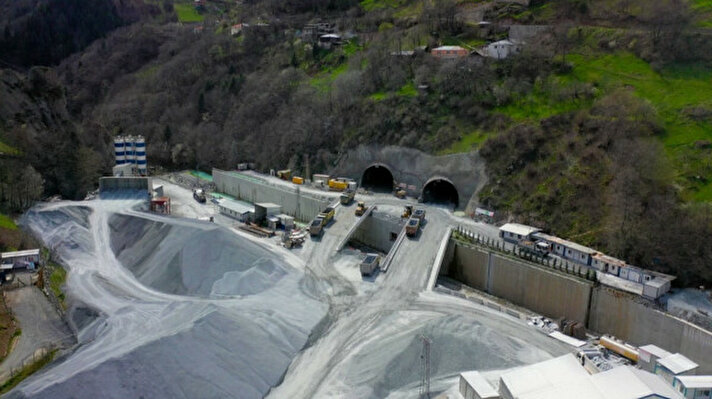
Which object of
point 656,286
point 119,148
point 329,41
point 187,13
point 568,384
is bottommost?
point 568,384

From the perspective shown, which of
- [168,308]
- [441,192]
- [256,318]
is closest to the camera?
[256,318]

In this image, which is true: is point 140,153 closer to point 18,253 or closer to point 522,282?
point 18,253

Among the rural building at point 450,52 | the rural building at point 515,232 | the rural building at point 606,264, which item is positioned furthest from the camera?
the rural building at point 450,52

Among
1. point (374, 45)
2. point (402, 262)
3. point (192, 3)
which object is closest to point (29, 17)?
point (192, 3)

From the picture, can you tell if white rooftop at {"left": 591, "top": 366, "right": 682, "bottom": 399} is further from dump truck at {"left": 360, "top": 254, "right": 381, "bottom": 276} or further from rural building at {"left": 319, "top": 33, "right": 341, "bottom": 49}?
rural building at {"left": 319, "top": 33, "right": 341, "bottom": 49}

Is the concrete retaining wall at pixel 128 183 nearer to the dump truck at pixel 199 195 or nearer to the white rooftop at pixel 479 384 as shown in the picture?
the dump truck at pixel 199 195

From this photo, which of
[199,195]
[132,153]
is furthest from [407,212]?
[132,153]

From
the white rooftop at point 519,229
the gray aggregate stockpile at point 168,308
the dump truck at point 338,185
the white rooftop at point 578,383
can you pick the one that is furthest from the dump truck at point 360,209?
the white rooftop at point 578,383
